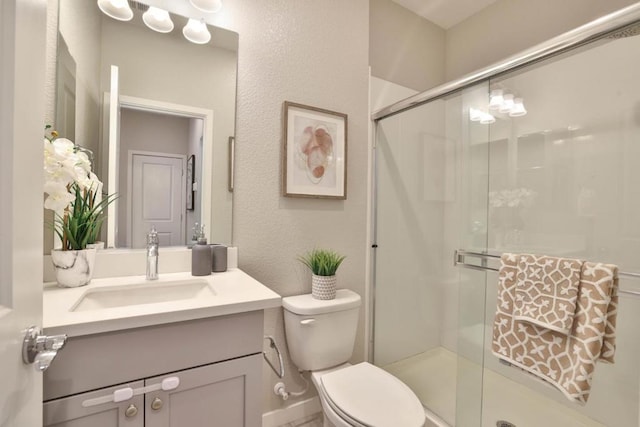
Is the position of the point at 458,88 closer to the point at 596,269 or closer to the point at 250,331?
the point at 596,269

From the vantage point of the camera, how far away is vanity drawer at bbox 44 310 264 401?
2.38 ft

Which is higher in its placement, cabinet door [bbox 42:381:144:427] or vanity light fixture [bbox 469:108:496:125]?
vanity light fixture [bbox 469:108:496:125]

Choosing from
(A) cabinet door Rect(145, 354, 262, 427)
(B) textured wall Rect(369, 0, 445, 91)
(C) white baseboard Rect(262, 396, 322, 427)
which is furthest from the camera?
(B) textured wall Rect(369, 0, 445, 91)

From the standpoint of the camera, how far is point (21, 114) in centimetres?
46

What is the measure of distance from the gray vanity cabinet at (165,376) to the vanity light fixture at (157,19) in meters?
1.24

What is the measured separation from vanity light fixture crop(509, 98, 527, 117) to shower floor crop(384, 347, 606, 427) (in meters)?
1.37

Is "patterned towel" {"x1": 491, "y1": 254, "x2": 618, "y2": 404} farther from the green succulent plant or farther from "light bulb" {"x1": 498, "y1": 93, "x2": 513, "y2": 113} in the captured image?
"light bulb" {"x1": 498, "y1": 93, "x2": 513, "y2": 113}

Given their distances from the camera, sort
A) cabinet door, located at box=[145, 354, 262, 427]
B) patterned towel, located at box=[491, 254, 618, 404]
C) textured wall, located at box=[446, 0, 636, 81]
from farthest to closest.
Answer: textured wall, located at box=[446, 0, 636, 81] → patterned towel, located at box=[491, 254, 618, 404] → cabinet door, located at box=[145, 354, 262, 427]

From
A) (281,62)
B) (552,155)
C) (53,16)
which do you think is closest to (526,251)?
(552,155)

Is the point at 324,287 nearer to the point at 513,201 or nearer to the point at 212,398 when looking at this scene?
the point at 212,398

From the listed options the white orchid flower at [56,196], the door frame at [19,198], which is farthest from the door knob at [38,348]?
the white orchid flower at [56,196]

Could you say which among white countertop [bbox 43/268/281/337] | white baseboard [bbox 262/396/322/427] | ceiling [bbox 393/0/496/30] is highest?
ceiling [bbox 393/0/496/30]

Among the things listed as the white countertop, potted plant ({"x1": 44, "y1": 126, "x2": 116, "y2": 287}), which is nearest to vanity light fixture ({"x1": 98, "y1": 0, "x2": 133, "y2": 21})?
potted plant ({"x1": 44, "y1": 126, "x2": 116, "y2": 287})

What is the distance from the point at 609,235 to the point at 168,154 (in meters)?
2.04
